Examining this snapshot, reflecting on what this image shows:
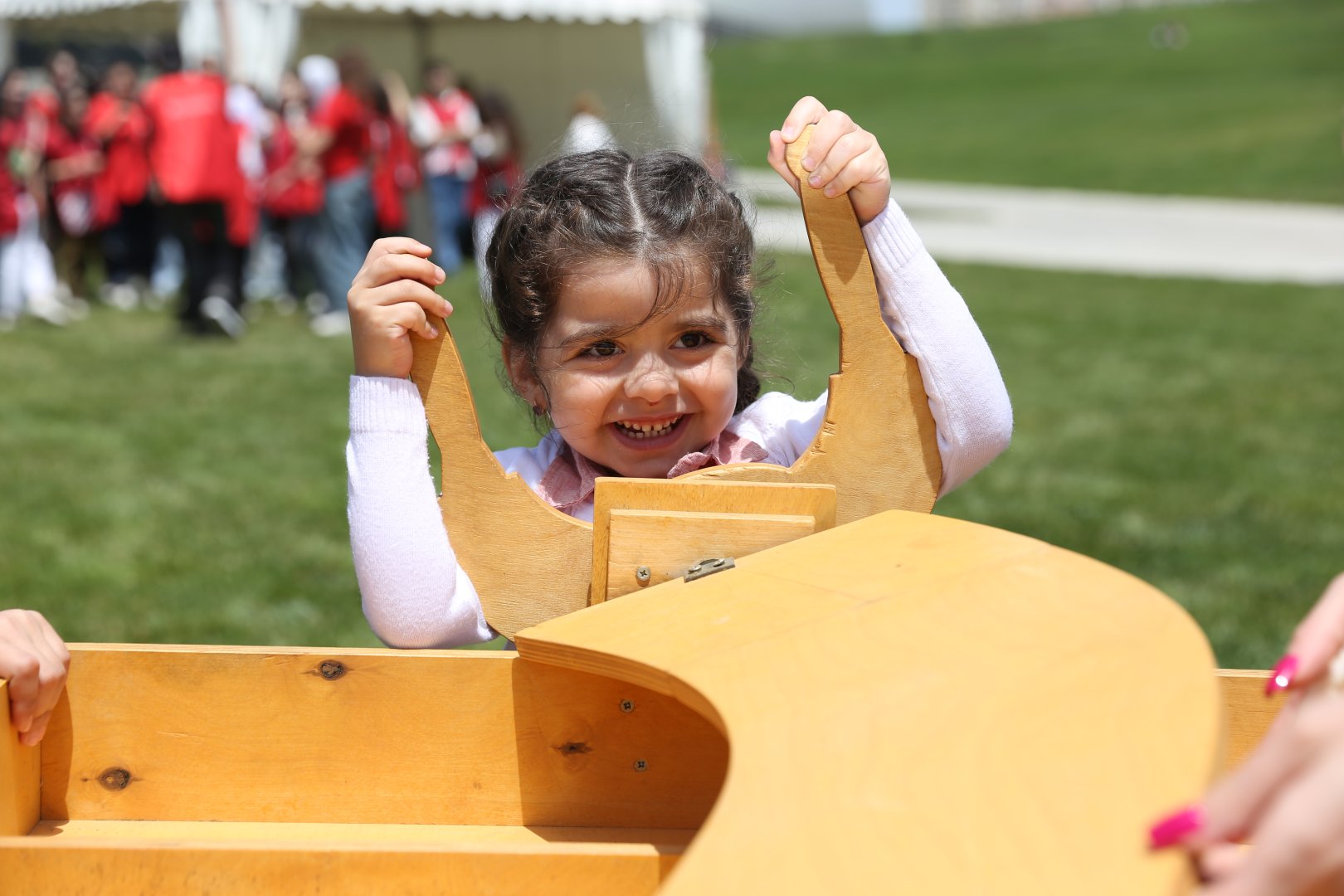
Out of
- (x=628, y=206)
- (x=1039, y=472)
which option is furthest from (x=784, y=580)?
(x=1039, y=472)

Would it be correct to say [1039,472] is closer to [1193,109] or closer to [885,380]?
[885,380]

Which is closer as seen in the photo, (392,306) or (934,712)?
(934,712)

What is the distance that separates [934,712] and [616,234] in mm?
864

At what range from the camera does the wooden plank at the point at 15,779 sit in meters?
1.36

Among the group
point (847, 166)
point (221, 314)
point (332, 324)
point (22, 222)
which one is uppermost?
point (847, 166)

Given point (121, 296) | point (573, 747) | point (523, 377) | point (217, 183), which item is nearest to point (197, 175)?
point (217, 183)

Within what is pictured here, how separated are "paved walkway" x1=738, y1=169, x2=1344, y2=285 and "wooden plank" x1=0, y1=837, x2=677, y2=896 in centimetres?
809

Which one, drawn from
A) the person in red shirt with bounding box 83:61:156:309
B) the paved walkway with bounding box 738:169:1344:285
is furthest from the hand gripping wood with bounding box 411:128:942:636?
the person in red shirt with bounding box 83:61:156:309

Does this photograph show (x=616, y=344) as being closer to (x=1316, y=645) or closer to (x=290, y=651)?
(x=290, y=651)

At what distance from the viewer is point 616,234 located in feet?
5.64

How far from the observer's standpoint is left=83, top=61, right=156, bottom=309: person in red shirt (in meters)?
10.3

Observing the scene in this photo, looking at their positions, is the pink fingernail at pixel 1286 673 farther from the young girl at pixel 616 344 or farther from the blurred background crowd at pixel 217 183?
the blurred background crowd at pixel 217 183

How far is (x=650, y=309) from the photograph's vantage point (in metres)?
1.69

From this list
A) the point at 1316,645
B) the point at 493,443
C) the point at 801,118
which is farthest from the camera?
the point at 493,443
